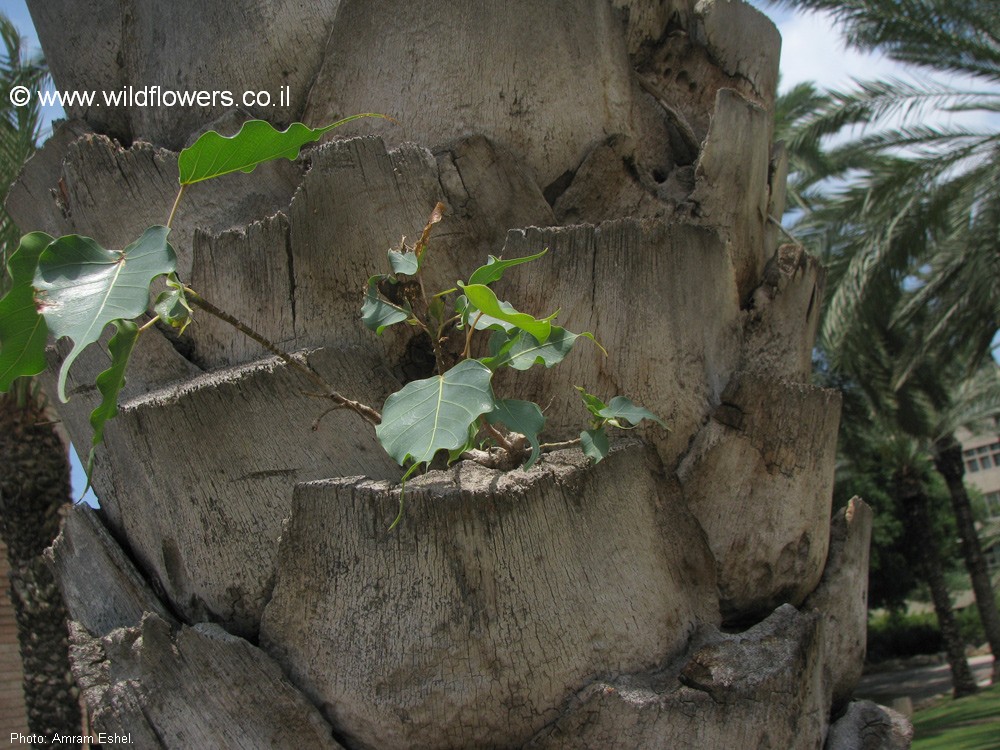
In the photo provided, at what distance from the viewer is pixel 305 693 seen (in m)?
1.43

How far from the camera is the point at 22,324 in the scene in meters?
1.21

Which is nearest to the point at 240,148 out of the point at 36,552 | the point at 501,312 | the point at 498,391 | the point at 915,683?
the point at 501,312

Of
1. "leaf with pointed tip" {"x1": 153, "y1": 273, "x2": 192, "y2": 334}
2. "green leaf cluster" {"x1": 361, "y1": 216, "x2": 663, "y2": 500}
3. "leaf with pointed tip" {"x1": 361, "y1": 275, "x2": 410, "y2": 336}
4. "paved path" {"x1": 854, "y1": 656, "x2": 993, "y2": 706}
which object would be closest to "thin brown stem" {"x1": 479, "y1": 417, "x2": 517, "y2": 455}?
"green leaf cluster" {"x1": 361, "y1": 216, "x2": 663, "y2": 500}

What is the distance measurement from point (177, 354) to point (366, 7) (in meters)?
0.80

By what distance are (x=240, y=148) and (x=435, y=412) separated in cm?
51

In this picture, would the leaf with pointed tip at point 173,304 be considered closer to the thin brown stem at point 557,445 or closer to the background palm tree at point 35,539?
the thin brown stem at point 557,445

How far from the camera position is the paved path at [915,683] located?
1586 cm

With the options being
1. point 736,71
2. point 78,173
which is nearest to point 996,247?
point 736,71

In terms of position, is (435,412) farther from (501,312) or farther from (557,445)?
(557,445)

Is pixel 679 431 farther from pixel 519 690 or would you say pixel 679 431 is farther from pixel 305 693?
pixel 305 693

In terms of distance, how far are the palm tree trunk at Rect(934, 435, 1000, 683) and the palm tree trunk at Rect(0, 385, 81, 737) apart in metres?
13.5

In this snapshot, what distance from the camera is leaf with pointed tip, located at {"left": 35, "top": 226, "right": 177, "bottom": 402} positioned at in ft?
3.80

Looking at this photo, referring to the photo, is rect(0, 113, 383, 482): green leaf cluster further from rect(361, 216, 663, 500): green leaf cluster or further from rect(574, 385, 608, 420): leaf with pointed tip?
rect(574, 385, 608, 420): leaf with pointed tip

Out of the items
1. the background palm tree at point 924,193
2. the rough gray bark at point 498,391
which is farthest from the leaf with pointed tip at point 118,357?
the background palm tree at point 924,193
